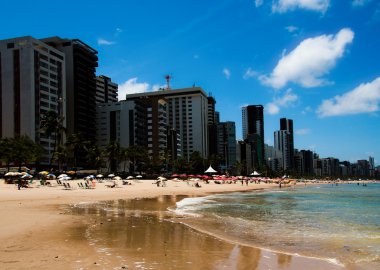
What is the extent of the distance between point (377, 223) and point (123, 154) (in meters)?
107

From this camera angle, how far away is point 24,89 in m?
117

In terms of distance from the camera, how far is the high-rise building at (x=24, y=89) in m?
116

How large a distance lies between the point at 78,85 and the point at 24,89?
29525mm

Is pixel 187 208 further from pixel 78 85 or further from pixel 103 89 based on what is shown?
pixel 103 89

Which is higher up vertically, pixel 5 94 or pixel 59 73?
pixel 59 73

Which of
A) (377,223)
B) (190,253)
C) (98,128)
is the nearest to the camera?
(190,253)

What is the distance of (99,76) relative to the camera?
19162cm

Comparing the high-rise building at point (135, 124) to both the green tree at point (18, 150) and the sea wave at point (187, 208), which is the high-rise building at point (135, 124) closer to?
the green tree at point (18, 150)

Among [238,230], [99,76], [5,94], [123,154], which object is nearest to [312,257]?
[238,230]

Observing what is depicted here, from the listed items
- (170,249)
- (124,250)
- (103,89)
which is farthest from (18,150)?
(103,89)

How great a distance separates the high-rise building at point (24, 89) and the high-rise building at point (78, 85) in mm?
20273

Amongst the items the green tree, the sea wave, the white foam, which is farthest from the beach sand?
the green tree

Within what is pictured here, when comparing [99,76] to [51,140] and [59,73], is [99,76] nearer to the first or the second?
[59,73]

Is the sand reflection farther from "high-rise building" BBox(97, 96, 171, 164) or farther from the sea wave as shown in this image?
"high-rise building" BBox(97, 96, 171, 164)
